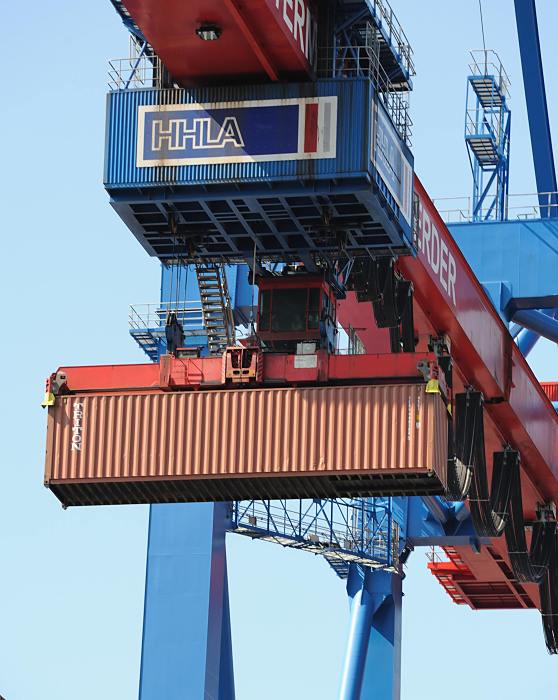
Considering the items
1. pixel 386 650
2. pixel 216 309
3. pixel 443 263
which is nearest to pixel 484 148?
pixel 443 263

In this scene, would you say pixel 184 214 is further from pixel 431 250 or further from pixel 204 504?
pixel 204 504

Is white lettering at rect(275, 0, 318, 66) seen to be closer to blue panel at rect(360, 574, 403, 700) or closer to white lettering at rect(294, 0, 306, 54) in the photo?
white lettering at rect(294, 0, 306, 54)

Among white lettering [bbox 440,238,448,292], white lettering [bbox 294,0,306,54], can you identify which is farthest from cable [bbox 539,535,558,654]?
white lettering [bbox 294,0,306,54]

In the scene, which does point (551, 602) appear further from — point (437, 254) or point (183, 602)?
point (437, 254)

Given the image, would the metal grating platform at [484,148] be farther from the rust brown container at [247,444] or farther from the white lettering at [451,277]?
the rust brown container at [247,444]

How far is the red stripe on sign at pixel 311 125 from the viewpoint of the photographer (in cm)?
3803

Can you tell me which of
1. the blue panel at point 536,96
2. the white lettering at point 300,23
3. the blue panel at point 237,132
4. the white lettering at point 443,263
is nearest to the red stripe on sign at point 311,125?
the blue panel at point 237,132

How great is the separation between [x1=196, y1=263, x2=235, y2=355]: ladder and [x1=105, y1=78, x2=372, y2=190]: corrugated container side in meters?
3.88

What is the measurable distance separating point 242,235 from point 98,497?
548 centimetres

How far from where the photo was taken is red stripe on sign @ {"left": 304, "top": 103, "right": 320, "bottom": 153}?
38.0 meters

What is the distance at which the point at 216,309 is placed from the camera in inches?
1714

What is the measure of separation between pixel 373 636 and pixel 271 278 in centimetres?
2338

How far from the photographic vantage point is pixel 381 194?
3838 centimetres

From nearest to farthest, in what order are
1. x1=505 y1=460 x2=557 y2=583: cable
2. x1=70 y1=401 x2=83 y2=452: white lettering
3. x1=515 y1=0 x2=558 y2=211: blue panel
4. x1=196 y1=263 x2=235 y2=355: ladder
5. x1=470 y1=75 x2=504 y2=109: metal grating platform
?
1. x1=70 y1=401 x2=83 y2=452: white lettering
2. x1=196 y1=263 x2=235 y2=355: ladder
3. x1=515 y1=0 x2=558 y2=211: blue panel
4. x1=505 y1=460 x2=557 y2=583: cable
5. x1=470 y1=75 x2=504 y2=109: metal grating platform
